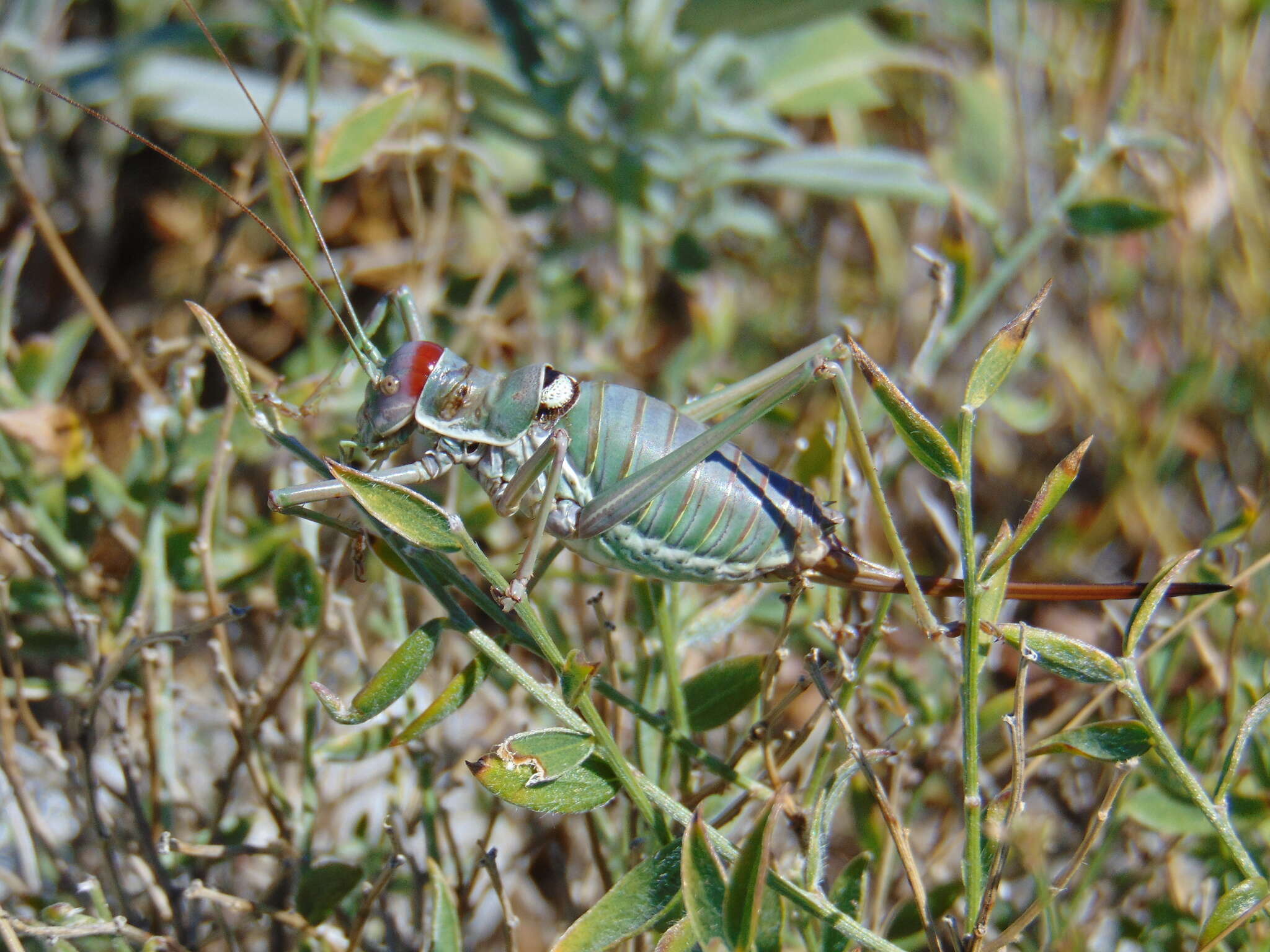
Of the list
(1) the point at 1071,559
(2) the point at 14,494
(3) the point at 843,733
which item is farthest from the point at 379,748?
(1) the point at 1071,559

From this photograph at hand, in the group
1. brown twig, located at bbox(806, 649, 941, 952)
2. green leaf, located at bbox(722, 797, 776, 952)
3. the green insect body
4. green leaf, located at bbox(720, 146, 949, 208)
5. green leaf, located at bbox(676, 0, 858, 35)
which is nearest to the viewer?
green leaf, located at bbox(722, 797, 776, 952)

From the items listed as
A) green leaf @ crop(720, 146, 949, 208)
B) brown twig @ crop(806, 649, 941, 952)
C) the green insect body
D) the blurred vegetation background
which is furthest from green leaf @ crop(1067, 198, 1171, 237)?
brown twig @ crop(806, 649, 941, 952)

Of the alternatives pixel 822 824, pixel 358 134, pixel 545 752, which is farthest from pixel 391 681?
pixel 358 134

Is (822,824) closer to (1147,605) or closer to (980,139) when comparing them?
(1147,605)

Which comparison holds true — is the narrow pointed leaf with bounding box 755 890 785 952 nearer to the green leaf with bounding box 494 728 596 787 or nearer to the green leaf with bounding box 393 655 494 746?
the green leaf with bounding box 494 728 596 787

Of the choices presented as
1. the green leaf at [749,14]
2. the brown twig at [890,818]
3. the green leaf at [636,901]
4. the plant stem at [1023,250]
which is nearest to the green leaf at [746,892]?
the green leaf at [636,901]

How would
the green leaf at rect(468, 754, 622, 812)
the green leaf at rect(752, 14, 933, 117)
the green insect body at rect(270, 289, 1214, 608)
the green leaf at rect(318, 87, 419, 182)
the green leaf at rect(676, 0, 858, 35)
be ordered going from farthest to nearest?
the green leaf at rect(752, 14, 933, 117)
the green leaf at rect(676, 0, 858, 35)
the green leaf at rect(318, 87, 419, 182)
the green insect body at rect(270, 289, 1214, 608)
the green leaf at rect(468, 754, 622, 812)
